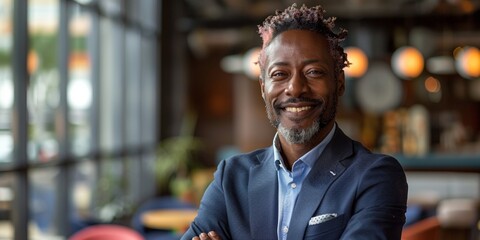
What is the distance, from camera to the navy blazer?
5.23ft

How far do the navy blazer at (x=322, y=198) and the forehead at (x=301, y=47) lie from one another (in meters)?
0.19

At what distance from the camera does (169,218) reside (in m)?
6.87

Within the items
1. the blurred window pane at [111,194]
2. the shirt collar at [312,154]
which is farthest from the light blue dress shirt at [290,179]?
the blurred window pane at [111,194]

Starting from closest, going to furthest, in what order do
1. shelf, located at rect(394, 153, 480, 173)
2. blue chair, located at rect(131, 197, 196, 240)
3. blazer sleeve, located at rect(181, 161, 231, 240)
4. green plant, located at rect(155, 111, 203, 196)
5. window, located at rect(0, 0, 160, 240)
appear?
blazer sleeve, located at rect(181, 161, 231, 240)
window, located at rect(0, 0, 160, 240)
blue chair, located at rect(131, 197, 196, 240)
green plant, located at rect(155, 111, 203, 196)
shelf, located at rect(394, 153, 480, 173)

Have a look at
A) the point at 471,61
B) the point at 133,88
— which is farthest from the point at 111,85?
the point at 471,61

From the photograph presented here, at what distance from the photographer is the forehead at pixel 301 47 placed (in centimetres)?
159

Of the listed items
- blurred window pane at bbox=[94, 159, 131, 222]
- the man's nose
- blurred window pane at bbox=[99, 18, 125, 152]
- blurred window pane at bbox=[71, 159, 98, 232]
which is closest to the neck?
the man's nose

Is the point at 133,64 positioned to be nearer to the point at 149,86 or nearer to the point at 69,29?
the point at 149,86

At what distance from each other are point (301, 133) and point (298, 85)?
0.33ft

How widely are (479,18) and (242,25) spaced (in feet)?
11.1

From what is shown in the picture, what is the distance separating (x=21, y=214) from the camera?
17.5ft

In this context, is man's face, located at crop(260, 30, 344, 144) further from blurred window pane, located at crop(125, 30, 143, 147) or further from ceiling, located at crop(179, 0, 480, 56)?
ceiling, located at crop(179, 0, 480, 56)

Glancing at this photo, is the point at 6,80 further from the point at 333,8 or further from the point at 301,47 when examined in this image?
the point at 333,8

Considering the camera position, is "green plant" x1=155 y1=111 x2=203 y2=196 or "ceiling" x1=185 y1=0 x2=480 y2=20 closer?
"green plant" x1=155 y1=111 x2=203 y2=196
